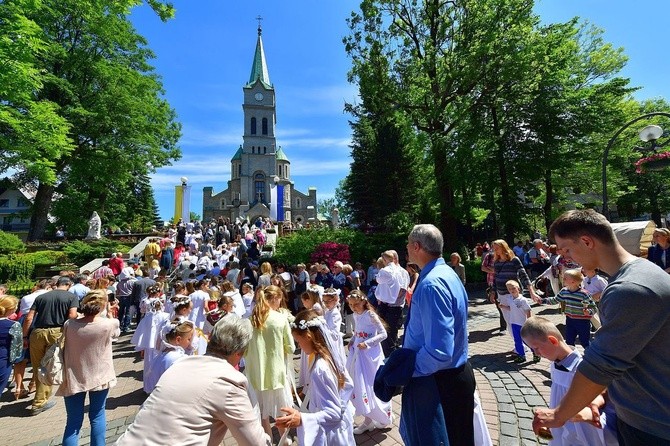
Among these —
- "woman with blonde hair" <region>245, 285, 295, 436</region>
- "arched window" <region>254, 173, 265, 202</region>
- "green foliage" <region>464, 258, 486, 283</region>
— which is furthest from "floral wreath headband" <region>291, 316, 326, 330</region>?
"arched window" <region>254, 173, 265, 202</region>

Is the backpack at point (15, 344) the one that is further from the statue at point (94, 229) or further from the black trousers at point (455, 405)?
the statue at point (94, 229)

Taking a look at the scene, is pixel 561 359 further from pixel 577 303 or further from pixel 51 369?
pixel 51 369

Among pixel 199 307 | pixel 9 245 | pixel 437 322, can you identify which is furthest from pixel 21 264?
pixel 437 322

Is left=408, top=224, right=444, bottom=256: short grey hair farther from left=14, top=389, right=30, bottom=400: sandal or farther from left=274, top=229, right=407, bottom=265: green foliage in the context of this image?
left=274, top=229, right=407, bottom=265: green foliage

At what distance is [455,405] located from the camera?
2312 millimetres

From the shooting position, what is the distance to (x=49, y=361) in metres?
4.46

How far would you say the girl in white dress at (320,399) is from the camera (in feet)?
8.61

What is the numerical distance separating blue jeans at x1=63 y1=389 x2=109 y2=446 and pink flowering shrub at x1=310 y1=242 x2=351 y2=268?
11547 mm

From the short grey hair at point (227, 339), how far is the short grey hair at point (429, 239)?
56.4 inches

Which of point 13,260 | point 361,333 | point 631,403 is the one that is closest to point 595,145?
point 361,333

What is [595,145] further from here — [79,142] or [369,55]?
[79,142]

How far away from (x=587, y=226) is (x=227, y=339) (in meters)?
2.22

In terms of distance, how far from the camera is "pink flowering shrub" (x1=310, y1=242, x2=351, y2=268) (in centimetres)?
1543

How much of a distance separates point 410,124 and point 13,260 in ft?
63.2
